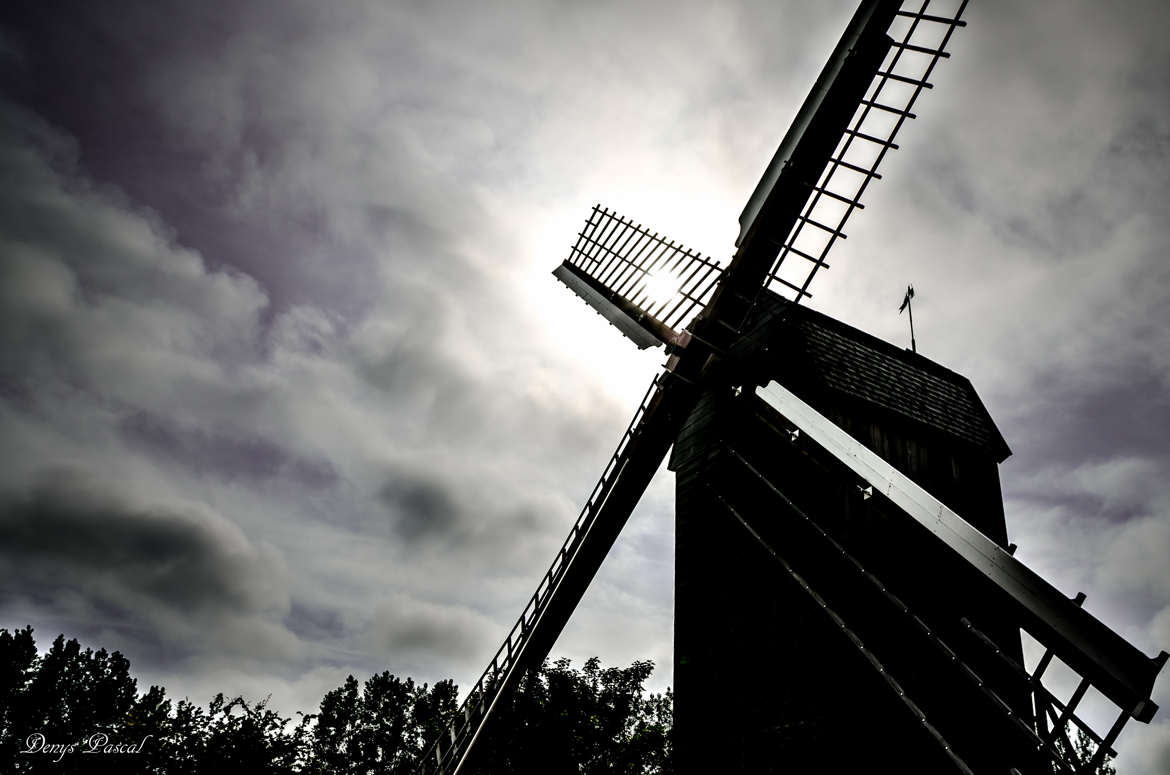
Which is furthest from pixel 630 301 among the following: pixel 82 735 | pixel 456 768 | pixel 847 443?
pixel 82 735

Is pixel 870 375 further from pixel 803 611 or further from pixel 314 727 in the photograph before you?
pixel 314 727

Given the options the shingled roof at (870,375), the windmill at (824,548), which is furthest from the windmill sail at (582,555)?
the shingled roof at (870,375)

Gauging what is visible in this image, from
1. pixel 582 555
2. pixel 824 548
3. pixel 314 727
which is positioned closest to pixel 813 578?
pixel 824 548

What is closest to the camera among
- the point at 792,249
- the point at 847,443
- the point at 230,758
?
the point at 847,443

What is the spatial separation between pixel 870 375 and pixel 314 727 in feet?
178

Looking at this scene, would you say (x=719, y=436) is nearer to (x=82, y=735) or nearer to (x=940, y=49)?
(x=940, y=49)

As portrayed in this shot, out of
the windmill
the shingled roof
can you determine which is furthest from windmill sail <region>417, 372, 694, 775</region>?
the shingled roof

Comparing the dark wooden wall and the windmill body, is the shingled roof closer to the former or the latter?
the windmill body

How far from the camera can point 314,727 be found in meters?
45.5

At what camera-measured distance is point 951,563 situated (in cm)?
621

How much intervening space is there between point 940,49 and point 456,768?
1084 cm

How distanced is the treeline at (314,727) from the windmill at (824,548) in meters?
3.71

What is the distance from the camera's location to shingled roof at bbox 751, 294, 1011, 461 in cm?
785

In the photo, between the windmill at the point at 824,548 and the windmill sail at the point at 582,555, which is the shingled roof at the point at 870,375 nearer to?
the windmill at the point at 824,548
